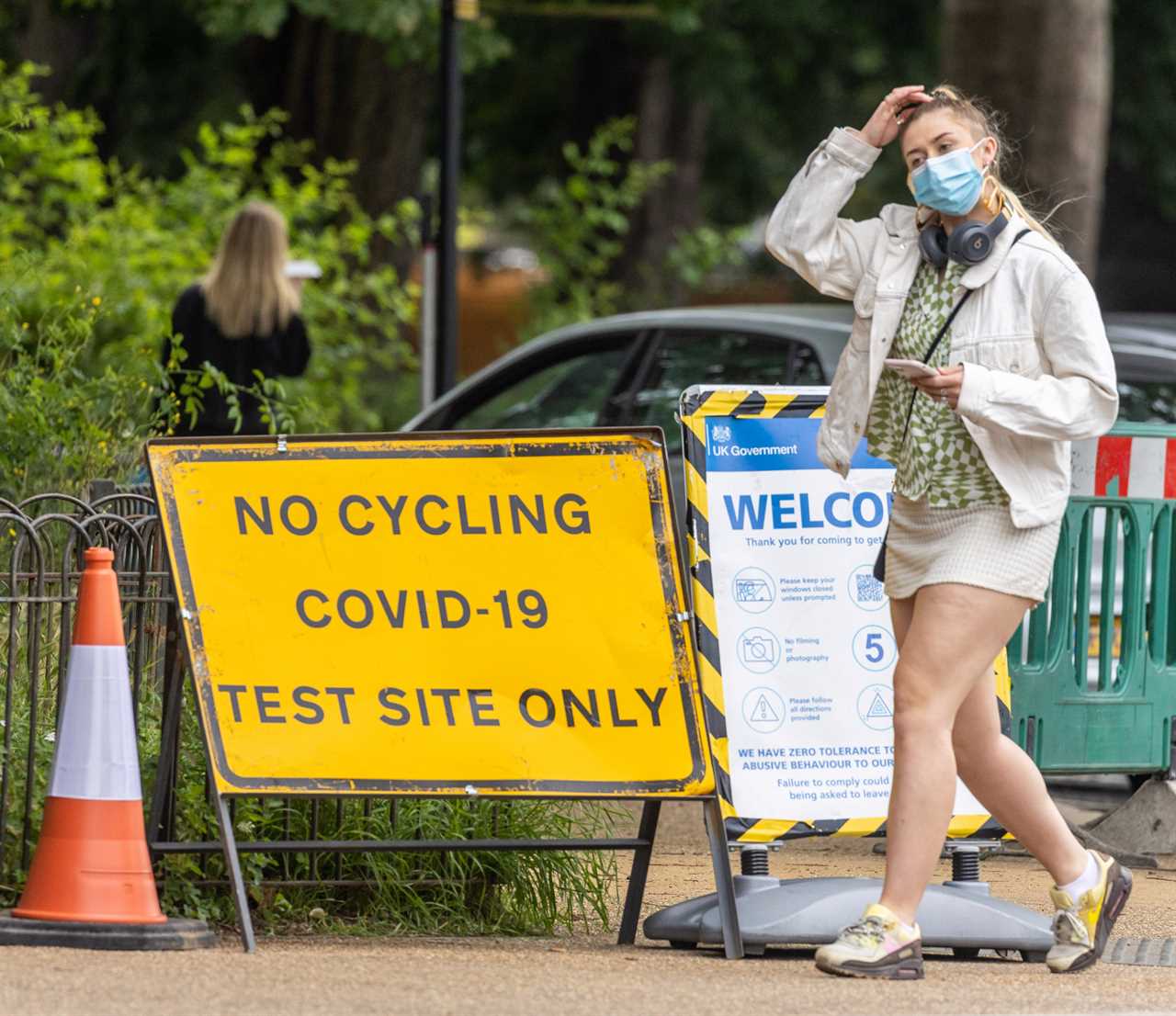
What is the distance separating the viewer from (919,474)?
16.7 feet

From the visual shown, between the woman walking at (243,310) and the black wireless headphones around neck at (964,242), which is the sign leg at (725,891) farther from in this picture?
the woman walking at (243,310)

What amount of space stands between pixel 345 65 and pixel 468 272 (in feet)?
62.8

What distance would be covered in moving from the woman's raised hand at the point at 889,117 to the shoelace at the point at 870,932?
5.77 feet

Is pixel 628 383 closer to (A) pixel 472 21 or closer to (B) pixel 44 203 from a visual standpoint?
(B) pixel 44 203

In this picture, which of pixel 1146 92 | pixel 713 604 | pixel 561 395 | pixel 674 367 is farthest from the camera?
pixel 1146 92

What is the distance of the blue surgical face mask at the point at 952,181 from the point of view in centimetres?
501

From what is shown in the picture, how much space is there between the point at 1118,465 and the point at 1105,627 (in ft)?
1.73

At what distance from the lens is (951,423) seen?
16.6 ft

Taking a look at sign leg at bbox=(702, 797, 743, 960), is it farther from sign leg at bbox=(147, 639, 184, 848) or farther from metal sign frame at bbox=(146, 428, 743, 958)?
sign leg at bbox=(147, 639, 184, 848)

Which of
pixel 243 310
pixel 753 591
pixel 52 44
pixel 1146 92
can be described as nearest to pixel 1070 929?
pixel 753 591

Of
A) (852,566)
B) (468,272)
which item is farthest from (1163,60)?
(852,566)

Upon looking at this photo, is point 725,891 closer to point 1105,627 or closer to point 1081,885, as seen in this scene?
point 1081,885

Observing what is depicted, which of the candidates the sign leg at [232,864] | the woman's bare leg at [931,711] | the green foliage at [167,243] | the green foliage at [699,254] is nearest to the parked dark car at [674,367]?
the green foliage at [167,243]

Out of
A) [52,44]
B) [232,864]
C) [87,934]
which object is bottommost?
[87,934]
